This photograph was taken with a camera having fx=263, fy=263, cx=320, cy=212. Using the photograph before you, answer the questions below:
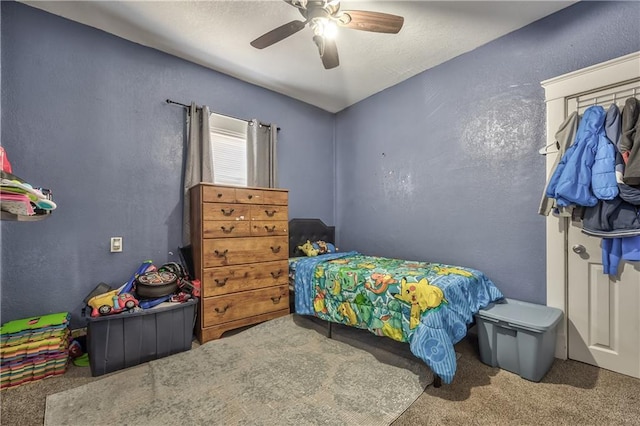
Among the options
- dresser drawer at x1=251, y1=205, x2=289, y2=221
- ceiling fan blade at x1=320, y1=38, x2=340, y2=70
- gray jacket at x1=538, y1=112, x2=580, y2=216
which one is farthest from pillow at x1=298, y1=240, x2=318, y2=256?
gray jacket at x1=538, y1=112, x2=580, y2=216

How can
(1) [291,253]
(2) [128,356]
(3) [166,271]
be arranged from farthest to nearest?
(1) [291,253] < (3) [166,271] < (2) [128,356]

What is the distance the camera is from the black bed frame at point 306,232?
351 centimetres

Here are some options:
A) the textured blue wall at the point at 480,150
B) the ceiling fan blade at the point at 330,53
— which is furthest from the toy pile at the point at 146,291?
the textured blue wall at the point at 480,150

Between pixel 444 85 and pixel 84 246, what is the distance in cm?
386

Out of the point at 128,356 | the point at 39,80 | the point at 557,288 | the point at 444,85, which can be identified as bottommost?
the point at 128,356

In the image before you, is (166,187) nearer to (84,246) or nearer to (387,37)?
(84,246)

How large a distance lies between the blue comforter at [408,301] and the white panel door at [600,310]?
0.54 meters

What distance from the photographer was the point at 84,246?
2.28 metres

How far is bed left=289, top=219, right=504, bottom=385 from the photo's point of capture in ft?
5.57

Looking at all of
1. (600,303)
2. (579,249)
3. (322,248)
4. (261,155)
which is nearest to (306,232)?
(322,248)

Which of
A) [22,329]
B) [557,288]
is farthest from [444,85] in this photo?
[22,329]

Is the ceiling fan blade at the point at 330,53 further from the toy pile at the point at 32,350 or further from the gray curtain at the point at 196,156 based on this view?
the toy pile at the point at 32,350

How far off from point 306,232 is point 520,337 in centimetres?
252

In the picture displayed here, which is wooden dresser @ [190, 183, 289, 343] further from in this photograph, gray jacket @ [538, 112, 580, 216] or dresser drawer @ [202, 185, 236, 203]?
gray jacket @ [538, 112, 580, 216]
